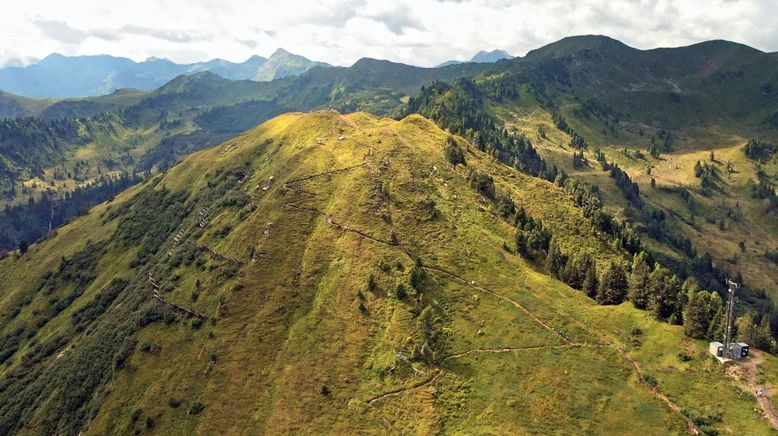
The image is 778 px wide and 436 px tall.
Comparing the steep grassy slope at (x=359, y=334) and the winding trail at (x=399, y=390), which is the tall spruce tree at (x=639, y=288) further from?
the winding trail at (x=399, y=390)

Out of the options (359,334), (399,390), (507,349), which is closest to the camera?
(399,390)

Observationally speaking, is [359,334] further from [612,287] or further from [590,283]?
[612,287]

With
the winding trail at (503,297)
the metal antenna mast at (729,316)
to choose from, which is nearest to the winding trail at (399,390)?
the winding trail at (503,297)

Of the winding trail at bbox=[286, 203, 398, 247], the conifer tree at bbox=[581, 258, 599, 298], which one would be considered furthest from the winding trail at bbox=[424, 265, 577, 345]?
the conifer tree at bbox=[581, 258, 599, 298]

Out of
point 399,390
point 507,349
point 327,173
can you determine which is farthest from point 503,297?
point 327,173

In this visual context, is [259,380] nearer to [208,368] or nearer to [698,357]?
[208,368]

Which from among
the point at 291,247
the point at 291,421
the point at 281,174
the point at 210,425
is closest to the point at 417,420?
the point at 291,421

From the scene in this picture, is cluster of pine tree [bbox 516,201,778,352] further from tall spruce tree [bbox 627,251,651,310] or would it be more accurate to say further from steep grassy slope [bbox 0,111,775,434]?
steep grassy slope [bbox 0,111,775,434]

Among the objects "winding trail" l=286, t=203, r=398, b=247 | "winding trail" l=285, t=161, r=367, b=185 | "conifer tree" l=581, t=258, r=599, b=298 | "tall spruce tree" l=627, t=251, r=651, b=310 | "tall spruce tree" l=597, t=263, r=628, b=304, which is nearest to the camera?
"tall spruce tree" l=627, t=251, r=651, b=310
